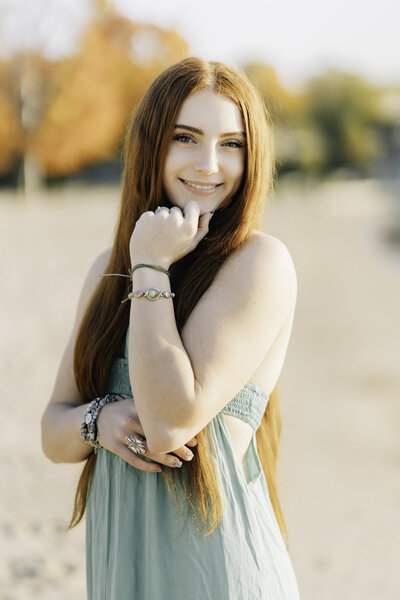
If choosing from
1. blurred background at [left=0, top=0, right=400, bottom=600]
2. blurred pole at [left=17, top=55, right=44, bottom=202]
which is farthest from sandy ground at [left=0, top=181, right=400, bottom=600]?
blurred pole at [left=17, top=55, right=44, bottom=202]

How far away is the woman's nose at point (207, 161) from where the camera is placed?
1.55 metres

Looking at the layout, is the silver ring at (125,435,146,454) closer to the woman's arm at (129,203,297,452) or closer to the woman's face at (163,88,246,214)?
the woman's arm at (129,203,297,452)

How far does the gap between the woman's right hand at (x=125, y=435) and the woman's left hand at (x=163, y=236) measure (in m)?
0.34

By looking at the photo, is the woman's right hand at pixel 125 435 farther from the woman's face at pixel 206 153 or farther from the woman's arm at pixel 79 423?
the woman's face at pixel 206 153

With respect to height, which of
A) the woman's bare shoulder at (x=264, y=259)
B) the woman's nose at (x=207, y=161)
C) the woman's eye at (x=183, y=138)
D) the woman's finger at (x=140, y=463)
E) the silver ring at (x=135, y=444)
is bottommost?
the woman's finger at (x=140, y=463)

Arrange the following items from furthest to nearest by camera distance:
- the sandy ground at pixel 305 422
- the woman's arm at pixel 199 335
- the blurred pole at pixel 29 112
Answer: the blurred pole at pixel 29 112 → the sandy ground at pixel 305 422 → the woman's arm at pixel 199 335

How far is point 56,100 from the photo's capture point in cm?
3030

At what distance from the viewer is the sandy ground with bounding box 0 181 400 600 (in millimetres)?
4414

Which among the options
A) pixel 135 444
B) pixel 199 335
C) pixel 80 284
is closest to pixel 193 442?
pixel 135 444

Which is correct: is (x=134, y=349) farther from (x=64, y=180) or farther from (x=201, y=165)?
(x=64, y=180)

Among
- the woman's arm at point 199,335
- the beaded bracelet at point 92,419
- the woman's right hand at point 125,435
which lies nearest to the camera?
the woman's arm at point 199,335

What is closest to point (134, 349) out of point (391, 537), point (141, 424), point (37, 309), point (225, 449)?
point (141, 424)

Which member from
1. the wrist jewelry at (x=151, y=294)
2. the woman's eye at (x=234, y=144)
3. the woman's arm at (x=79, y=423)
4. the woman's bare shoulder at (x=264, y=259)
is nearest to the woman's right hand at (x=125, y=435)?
the woman's arm at (x=79, y=423)

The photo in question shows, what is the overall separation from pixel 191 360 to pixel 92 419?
0.34 meters
